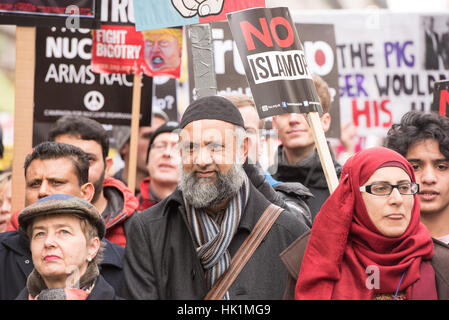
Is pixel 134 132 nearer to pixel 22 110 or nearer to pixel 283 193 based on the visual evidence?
pixel 22 110

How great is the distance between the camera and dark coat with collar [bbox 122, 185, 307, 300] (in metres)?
3.97

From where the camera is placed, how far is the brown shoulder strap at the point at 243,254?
400cm

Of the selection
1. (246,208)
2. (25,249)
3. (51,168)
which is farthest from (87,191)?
(246,208)

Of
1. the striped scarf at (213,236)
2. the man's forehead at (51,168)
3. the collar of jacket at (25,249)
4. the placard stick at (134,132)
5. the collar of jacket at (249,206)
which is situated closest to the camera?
the striped scarf at (213,236)

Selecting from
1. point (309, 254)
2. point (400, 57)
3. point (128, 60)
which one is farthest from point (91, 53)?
point (309, 254)

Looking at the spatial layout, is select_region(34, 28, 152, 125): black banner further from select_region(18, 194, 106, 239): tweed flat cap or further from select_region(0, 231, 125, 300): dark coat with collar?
select_region(18, 194, 106, 239): tweed flat cap

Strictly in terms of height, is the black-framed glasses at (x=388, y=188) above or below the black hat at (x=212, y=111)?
below

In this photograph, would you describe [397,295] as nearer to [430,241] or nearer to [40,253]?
[430,241]

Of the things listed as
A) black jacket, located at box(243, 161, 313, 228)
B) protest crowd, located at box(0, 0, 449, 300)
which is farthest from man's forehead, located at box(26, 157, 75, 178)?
black jacket, located at box(243, 161, 313, 228)

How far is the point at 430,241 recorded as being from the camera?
383 centimetres

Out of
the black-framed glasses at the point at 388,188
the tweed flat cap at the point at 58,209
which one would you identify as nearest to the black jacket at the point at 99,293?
the tweed flat cap at the point at 58,209

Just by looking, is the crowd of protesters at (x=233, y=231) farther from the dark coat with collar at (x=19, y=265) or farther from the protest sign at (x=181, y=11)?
the protest sign at (x=181, y=11)

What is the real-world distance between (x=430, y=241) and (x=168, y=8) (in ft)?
8.32

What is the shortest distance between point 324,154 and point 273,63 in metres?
0.65
